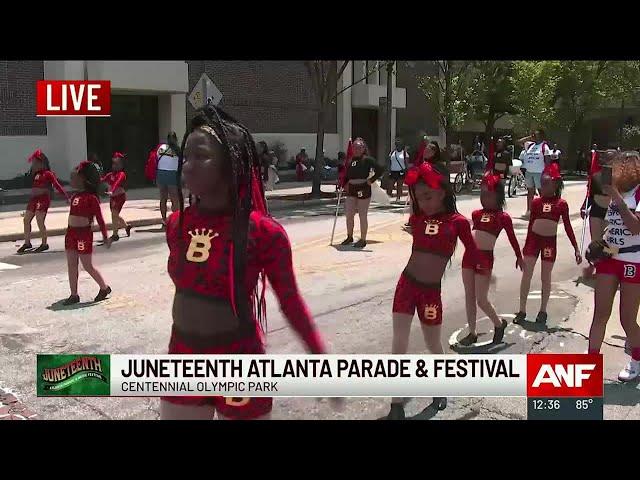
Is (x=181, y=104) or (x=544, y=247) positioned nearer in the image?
(x=181, y=104)

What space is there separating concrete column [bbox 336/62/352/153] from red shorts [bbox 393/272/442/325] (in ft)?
3.17

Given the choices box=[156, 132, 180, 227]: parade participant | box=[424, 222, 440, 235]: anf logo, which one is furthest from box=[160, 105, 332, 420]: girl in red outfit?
box=[424, 222, 440, 235]: anf logo

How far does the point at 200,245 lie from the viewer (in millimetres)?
2312

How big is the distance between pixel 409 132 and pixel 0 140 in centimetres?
348

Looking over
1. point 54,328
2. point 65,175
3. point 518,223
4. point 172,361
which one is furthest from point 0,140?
point 518,223

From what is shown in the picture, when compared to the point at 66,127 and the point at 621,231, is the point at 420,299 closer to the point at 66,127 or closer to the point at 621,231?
the point at 621,231

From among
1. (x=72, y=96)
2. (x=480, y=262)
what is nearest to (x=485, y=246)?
(x=480, y=262)

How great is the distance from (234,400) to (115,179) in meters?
1.78

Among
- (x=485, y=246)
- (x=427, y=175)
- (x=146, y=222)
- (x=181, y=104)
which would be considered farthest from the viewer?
(x=146, y=222)

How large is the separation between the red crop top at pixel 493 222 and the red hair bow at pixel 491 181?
14cm

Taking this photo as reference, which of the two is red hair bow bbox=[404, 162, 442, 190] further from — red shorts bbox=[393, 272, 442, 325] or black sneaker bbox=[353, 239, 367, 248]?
black sneaker bbox=[353, 239, 367, 248]

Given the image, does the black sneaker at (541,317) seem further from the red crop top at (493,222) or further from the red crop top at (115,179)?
the red crop top at (115,179)

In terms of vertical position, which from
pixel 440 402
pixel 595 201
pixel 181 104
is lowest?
pixel 440 402

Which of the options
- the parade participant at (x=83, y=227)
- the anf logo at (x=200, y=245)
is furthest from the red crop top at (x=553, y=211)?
the parade participant at (x=83, y=227)
